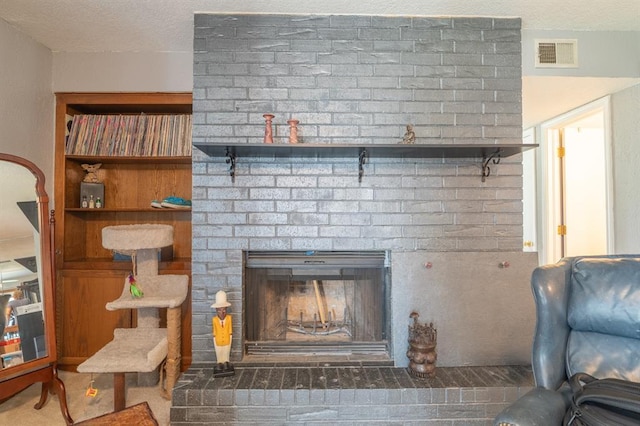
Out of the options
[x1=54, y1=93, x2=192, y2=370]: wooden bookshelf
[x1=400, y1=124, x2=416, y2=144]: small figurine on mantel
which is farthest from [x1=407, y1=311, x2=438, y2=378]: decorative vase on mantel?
[x1=54, y1=93, x2=192, y2=370]: wooden bookshelf

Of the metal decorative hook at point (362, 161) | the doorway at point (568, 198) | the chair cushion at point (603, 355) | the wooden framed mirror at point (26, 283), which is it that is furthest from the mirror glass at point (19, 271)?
the doorway at point (568, 198)

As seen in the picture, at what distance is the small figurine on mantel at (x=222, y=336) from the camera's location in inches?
77.6

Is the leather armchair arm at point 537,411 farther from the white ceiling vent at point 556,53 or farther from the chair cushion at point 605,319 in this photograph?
the white ceiling vent at point 556,53

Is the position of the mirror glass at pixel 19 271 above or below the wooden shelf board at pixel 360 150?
below

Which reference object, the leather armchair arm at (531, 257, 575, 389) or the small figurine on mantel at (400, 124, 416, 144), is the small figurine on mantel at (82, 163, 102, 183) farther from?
the leather armchair arm at (531, 257, 575, 389)

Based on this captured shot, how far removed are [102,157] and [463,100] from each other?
2602mm

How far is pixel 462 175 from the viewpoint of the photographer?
7.18 ft

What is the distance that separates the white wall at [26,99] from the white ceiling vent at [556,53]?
346 cm

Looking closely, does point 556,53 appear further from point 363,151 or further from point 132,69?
point 132,69

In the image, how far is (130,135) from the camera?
8.86 ft

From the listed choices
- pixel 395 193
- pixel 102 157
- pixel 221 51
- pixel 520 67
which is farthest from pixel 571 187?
pixel 102 157

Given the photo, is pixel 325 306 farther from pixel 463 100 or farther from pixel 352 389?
pixel 463 100

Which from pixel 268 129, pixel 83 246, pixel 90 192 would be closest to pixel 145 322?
pixel 83 246

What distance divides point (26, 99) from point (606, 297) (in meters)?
3.52
